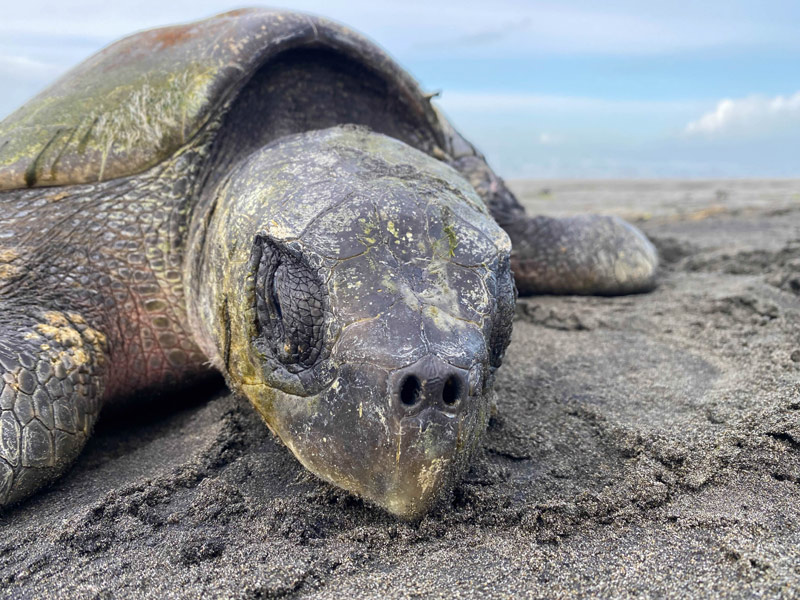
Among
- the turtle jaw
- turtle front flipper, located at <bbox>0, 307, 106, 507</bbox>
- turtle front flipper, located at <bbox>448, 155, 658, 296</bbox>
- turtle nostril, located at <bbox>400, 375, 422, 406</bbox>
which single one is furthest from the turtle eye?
turtle front flipper, located at <bbox>448, 155, 658, 296</bbox>

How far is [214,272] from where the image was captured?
2.04m

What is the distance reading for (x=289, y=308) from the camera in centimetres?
164

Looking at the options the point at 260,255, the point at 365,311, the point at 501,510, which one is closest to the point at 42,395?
the point at 260,255

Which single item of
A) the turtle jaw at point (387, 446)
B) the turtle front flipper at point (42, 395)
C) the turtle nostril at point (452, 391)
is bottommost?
the turtle front flipper at point (42, 395)

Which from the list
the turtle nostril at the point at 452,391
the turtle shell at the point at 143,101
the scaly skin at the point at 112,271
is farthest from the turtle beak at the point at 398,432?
the turtle shell at the point at 143,101

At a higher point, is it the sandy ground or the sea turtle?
the sea turtle

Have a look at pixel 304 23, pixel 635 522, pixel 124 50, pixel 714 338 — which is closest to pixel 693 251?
pixel 714 338

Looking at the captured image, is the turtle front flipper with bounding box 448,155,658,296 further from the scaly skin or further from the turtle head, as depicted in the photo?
the scaly skin

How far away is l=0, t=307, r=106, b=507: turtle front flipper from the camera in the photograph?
177 centimetres

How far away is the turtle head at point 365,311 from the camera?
1.40 m

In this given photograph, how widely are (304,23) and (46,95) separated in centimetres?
123

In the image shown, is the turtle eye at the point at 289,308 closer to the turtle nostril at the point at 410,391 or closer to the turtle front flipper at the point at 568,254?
the turtle nostril at the point at 410,391

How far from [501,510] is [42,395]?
1427mm

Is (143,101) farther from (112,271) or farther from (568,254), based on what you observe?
(568,254)
